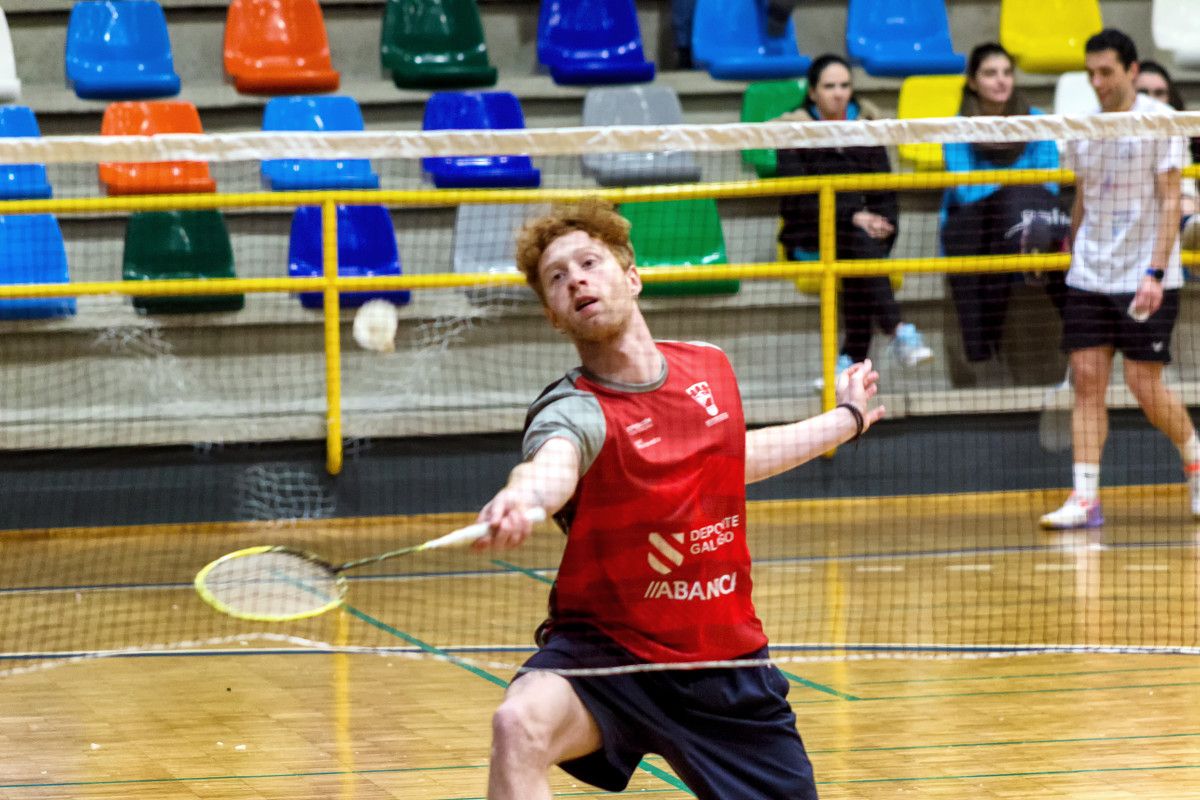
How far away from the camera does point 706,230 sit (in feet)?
29.4

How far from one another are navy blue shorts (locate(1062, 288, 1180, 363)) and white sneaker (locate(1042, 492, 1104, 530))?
724 millimetres

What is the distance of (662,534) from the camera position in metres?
2.93

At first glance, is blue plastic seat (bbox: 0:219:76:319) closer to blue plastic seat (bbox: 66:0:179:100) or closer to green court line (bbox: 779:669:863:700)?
blue plastic seat (bbox: 66:0:179:100)

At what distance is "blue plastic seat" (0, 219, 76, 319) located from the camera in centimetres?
832

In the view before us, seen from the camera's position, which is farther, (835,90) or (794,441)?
(835,90)

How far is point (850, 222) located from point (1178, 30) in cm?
323

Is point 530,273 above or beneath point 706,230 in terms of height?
above

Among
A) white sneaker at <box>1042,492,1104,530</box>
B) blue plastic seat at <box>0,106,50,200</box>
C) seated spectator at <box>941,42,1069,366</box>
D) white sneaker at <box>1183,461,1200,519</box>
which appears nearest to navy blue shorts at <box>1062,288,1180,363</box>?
white sneaker at <box>1183,461,1200,519</box>

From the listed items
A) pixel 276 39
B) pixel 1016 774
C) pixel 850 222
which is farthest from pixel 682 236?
pixel 1016 774

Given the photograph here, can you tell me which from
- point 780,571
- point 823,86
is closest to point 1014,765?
point 780,571

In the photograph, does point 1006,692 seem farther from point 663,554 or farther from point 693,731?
point 663,554

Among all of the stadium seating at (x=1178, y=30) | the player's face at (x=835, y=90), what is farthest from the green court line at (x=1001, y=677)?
the stadium seating at (x=1178, y=30)

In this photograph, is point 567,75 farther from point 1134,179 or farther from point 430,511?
point 1134,179

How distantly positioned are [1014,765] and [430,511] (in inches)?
185
